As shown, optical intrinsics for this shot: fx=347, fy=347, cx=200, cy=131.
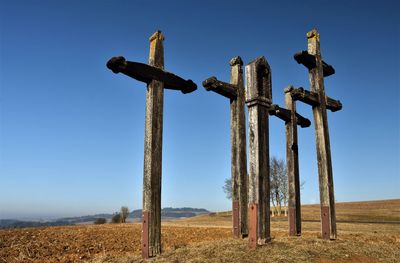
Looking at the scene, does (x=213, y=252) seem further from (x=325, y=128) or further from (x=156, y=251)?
(x=325, y=128)

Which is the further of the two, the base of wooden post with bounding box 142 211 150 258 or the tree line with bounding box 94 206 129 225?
the tree line with bounding box 94 206 129 225

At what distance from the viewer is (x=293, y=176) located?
12078mm

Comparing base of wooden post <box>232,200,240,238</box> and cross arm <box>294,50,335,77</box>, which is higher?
cross arm <box>294,50,335,77</box>

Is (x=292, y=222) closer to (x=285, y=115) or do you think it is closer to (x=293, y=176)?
(x=293, y=176)

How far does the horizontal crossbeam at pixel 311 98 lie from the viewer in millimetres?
10898

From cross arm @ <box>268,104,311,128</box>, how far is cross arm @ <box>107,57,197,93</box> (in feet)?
11.5

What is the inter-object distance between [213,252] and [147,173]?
7.41ft

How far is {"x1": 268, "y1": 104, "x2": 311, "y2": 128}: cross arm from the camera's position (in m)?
11.9

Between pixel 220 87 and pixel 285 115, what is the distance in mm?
3332

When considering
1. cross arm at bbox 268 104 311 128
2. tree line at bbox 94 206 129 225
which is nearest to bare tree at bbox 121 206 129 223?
tree line at bbox 94 206 129 225

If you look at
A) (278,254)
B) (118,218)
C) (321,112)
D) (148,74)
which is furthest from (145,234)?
(118,218)

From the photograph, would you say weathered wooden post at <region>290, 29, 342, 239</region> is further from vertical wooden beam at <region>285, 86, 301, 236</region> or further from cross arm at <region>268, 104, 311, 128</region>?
vertical wooden beam at <region>285, 86, 301, 236</region>

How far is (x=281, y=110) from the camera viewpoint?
12.1m

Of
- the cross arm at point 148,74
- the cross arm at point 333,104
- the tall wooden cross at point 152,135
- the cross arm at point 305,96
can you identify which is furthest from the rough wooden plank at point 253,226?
the cross arm at point 333,104
